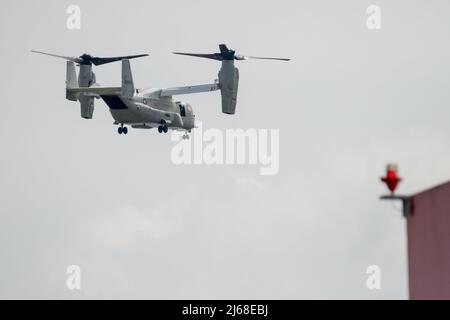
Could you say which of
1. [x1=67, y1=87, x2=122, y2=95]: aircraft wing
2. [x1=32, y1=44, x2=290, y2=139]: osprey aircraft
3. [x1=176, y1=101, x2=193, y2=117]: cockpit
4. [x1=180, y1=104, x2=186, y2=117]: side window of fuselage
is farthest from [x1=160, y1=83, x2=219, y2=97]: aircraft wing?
[x1=67, y1=87, x2=122, y2=95]: aircraft wing

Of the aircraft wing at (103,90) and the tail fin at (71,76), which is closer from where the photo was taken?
the aircraft wing at (103,90)

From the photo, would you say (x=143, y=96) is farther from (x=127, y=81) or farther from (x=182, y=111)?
(x=182, y=111)

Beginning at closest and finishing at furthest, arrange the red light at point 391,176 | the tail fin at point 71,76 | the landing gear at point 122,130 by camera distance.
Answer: the red light at point 391,176 → the landing gear at point 122,130 → the tail fin at point 71,76

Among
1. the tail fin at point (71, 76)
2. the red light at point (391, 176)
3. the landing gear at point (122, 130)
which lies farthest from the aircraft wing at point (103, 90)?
the red light at point (391, 176)

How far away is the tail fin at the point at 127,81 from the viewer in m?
86.8

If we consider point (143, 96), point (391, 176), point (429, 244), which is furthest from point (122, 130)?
point (391, 176)

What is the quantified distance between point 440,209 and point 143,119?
48.0 m

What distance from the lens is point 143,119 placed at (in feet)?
291

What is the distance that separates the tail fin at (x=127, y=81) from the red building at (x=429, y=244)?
43.4 meters

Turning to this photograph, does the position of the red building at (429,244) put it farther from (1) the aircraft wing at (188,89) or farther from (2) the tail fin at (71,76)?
(2) the tail fin at (71,76)
